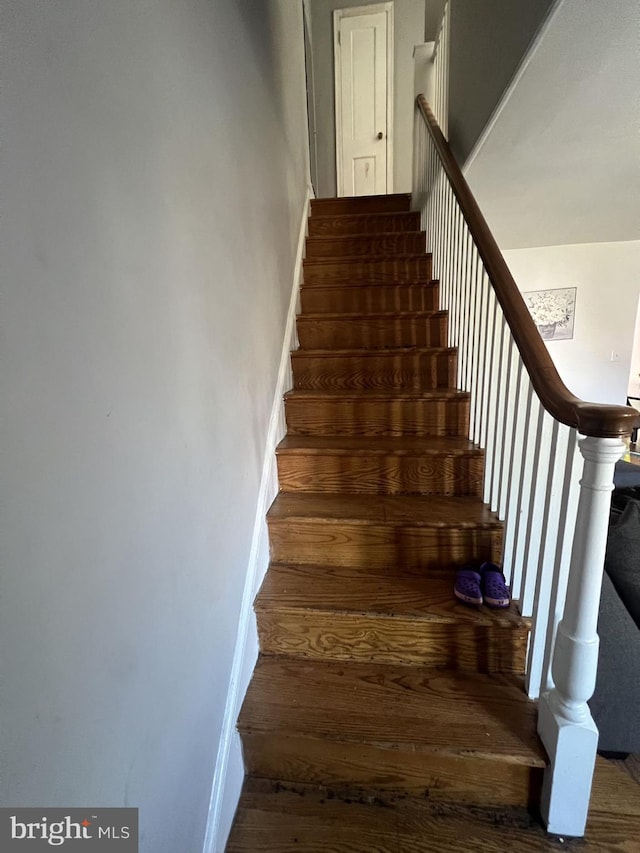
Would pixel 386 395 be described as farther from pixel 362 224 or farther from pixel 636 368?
pixel 636 368

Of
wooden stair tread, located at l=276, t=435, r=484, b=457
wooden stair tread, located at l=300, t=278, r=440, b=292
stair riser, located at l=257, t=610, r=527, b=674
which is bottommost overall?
stair riser, located at l=257, t=610, r=527, b=674

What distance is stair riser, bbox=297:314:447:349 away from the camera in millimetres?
1994

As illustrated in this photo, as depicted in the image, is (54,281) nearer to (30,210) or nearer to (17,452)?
(30,210)

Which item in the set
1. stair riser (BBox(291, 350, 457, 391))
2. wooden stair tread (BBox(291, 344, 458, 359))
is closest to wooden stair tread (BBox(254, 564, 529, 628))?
stair riser (BBox(291, 350, 457, 391))

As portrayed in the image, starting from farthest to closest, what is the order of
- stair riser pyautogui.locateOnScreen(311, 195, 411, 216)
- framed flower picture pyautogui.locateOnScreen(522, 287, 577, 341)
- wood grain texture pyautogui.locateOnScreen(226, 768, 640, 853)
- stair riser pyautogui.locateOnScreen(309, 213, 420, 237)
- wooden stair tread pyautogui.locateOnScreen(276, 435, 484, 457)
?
framed flower picture pyautogui.locateOnScreen(522, 287, 577, 341)
stair riser pyautogui.locateOnScreen(311, 195, 411, 216)
stair riser pyautogui.locateOnScreen(309, 213, 420, 237)
wooden stair tread pyautogui.locateOnScreen(276, 435, 484, 457)
wood grain texture pyautogui.locateOnScreen(226, 768, 640, 853)

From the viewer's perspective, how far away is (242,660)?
1116mm

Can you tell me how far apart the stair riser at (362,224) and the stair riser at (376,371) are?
119 centimetres

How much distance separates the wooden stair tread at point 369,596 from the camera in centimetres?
115

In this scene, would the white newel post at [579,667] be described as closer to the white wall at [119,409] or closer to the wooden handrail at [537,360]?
the wooden handrail at [537,360]

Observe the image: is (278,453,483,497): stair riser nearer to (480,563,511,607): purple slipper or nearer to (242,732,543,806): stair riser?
(480,563,511,607): purple slipper

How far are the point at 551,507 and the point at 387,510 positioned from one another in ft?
1.97

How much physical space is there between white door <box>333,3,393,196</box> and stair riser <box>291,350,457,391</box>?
3.11 m

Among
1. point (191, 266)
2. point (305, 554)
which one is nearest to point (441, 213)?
point (191, 266)

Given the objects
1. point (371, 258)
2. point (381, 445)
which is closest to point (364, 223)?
point (371, 258)
